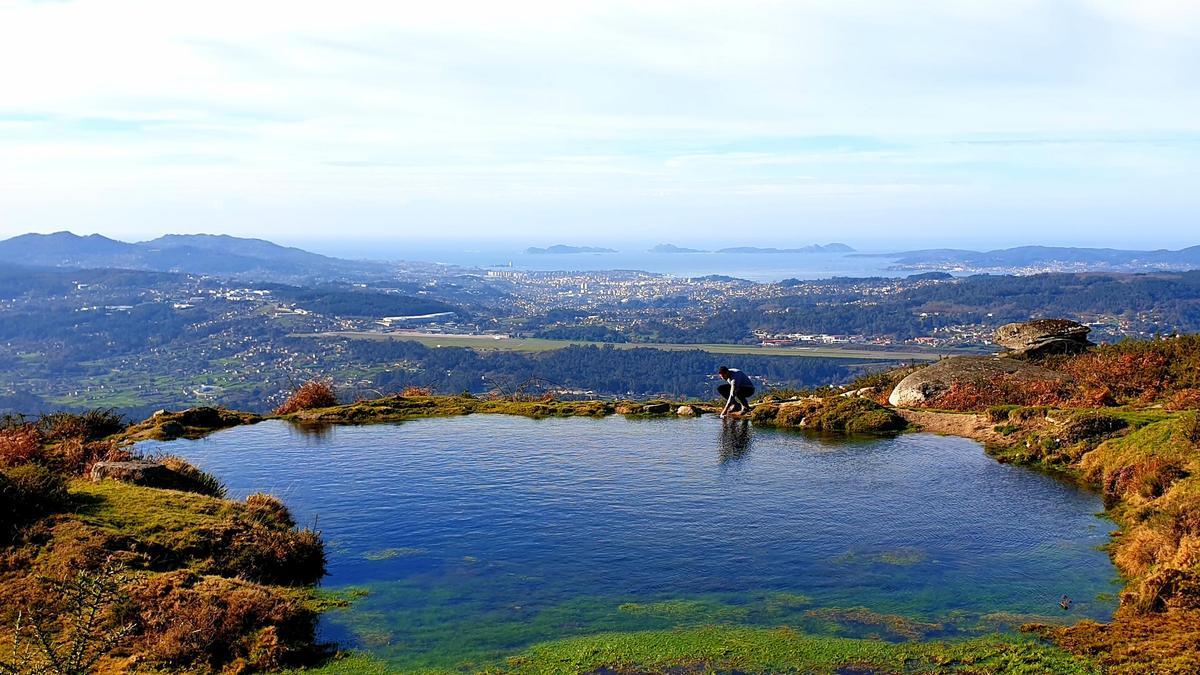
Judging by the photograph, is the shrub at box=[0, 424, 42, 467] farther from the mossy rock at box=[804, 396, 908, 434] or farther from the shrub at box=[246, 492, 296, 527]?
the mossy rock at box=[804, 396, 908, 434]

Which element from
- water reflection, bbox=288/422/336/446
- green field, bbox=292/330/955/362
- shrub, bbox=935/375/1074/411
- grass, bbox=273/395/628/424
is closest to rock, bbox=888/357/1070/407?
shrub, bbox=935/375/1074/411

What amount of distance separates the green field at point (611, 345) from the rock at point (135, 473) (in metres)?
77.9

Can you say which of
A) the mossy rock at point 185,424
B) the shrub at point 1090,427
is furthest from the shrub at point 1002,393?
the mossy rock at point 185,424

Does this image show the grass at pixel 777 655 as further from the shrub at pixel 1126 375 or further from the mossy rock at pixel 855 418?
the shrub at pixel 1126 375

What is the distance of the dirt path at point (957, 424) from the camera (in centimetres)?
2434

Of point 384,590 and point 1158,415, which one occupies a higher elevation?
point 1158,415

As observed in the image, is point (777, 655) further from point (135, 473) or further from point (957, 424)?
point (957, 424)

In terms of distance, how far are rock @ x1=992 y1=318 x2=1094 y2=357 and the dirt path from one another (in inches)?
330

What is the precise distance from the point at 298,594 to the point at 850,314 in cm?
14505

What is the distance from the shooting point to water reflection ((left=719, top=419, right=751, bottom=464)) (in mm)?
22734

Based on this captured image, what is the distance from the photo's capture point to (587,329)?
5994 inches

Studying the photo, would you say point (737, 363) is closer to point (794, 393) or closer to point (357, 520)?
point (794, 393)

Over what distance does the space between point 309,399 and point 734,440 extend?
15937mm

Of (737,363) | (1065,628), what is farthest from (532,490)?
(737,363)
